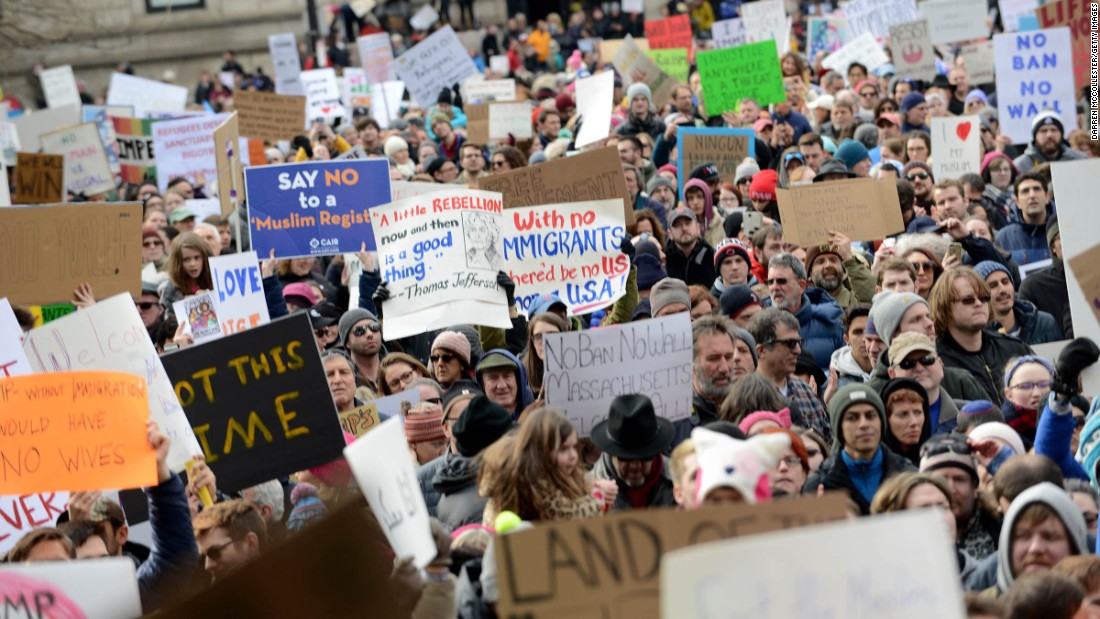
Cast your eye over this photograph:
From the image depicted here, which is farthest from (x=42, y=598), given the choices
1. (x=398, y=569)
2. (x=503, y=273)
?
(x=503, y=273)

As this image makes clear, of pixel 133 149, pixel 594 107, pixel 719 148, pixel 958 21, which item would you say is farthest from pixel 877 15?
pixel 133 149

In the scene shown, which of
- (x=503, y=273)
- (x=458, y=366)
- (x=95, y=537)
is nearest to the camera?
(x=95, y=537)

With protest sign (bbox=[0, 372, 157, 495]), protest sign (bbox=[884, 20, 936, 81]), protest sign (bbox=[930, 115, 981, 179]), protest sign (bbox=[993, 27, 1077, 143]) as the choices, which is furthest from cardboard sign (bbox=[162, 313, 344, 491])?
protest sign (bbox=[884, 20, 936, 81])

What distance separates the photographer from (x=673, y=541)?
11.8 ft

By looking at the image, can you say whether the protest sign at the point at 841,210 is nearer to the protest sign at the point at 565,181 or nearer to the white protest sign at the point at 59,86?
the protest sign at the point at 565,181

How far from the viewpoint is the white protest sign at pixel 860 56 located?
20.0 meters

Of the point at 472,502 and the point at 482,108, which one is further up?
the point at 482,108

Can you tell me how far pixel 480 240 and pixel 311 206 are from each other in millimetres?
2019

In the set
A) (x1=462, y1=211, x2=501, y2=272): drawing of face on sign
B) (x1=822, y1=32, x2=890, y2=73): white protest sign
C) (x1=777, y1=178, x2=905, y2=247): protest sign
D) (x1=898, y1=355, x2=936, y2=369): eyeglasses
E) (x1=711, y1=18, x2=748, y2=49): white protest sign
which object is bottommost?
(x1=898, y1=355, x2=936, y2=369): eyeglasses

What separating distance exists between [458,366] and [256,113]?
10.3m

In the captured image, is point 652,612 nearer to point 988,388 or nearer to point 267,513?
point 267,513

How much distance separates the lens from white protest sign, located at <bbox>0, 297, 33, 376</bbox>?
7.17 meters

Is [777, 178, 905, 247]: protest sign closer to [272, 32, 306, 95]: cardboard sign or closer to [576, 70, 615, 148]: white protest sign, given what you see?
[576, 70, 615, 148]: white protest sign

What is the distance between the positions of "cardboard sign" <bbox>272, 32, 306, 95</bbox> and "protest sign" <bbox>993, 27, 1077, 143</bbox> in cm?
1237
